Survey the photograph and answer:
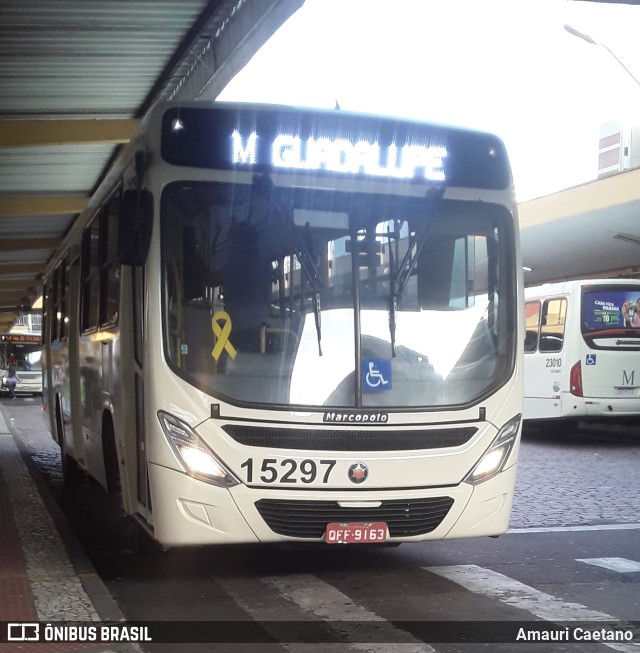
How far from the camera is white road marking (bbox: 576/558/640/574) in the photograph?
24.0ft

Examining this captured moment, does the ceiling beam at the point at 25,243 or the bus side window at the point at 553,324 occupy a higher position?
the ceiling beam at the point at 25,243

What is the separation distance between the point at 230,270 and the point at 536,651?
3008 mm

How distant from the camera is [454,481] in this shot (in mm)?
6676

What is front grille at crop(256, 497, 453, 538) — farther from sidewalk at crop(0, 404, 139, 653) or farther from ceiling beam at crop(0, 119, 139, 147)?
ceiling beam at crop(0, 119, 139, 147)

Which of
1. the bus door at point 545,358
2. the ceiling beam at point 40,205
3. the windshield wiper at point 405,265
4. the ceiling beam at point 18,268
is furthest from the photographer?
the ceiling beam at point 18,268

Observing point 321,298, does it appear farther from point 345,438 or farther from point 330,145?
point 330,145

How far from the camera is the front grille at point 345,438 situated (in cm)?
633

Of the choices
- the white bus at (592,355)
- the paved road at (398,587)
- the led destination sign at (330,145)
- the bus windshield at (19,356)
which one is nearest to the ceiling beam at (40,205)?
the white bus at (592,355)

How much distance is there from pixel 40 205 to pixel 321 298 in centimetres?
1487

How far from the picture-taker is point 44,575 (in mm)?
6809

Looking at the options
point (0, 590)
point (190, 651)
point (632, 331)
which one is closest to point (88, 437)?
point (0, 590)

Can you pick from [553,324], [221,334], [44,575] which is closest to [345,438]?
[221,334]

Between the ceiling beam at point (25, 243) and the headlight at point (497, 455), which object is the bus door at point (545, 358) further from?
the ceiling beam at point (25, 243)

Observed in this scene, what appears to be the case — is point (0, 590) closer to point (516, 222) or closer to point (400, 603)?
point (400, 603)
